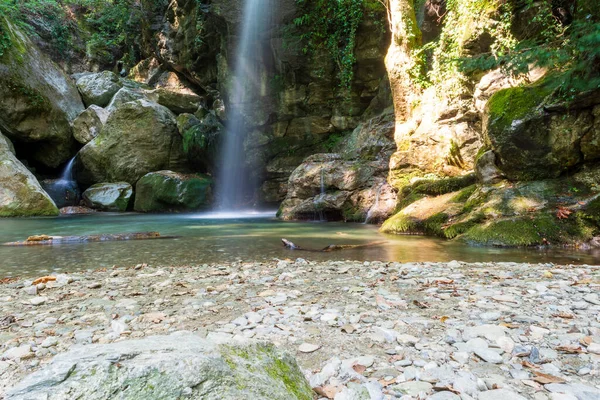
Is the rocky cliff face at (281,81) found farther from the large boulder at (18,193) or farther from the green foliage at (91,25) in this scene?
the large boulder at (18,193)

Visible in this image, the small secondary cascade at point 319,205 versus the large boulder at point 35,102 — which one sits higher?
the large boulder at point 35,102

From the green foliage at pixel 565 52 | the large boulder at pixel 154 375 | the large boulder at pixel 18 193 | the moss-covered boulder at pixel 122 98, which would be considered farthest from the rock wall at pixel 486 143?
the moss-covered boulder at pixel 122 98

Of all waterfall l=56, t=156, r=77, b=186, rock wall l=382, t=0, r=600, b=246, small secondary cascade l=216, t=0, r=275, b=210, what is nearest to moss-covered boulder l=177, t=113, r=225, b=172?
small secondary cascade l=216, t=0, r=275, b=210

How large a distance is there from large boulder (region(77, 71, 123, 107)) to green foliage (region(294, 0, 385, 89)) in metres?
12.0

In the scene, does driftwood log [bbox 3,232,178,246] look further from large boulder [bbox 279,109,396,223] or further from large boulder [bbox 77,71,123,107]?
large boulder [bbox 77,71,123,107]

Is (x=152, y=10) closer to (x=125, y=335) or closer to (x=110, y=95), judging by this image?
(x=110, y=95)

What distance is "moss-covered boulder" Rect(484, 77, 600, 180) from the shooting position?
636 centimetres

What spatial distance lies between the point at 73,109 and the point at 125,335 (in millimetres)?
20521

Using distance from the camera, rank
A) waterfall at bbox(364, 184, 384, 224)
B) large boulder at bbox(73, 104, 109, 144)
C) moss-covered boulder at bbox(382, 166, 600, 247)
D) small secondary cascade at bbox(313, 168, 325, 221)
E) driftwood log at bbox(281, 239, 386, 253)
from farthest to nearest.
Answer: large boulder at bbox(73, 104, 109, 144) < small secondary cascade at bbox(313, 168, 325, 221) < waterfall at bbox(364, 184, 384, 224) < driftwood log at bbox(281, 239, 386, 253) < moss-covered boulder at bbox(382, 166, 600, 247)

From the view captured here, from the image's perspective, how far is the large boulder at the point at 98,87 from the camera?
20.1 metres

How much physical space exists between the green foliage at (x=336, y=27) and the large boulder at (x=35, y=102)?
12.3m

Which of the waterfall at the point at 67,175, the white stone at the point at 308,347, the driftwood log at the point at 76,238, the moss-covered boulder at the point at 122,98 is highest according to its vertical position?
the moss-covered boulder at the point at 122,98

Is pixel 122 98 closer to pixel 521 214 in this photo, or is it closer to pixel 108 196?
pixel 108 196

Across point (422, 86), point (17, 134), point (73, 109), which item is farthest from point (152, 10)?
point (422, 86)
